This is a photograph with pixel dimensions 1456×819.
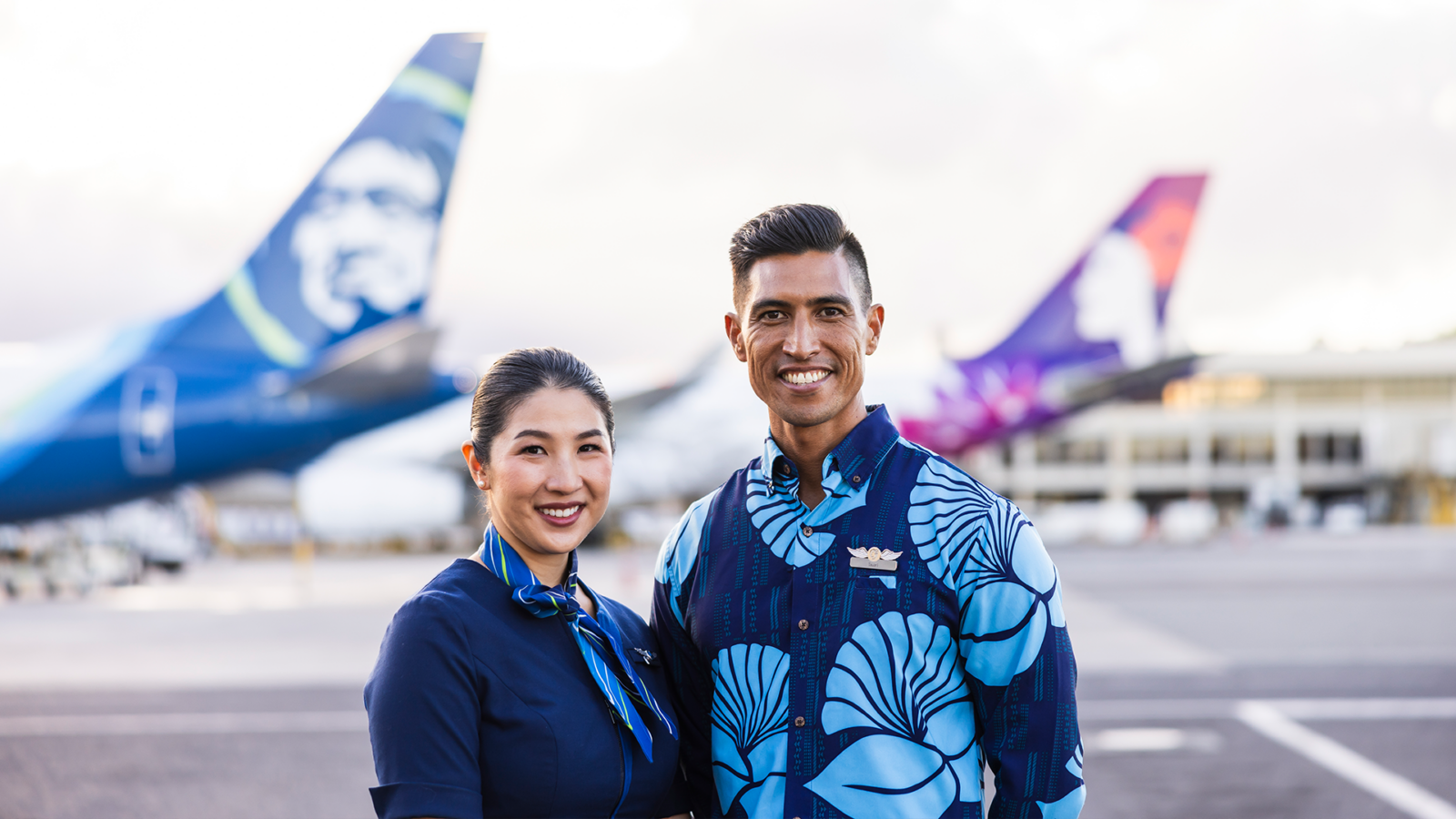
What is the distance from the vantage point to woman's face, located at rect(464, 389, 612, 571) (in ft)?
6.05

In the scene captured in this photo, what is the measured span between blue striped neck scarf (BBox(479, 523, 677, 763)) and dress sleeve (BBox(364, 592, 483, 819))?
0.17 meters

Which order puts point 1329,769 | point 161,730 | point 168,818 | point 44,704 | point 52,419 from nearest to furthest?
A: 1. point 168,818
2. point 1329,769
3. point 161,730
4. point 44,704
5. point 52,419

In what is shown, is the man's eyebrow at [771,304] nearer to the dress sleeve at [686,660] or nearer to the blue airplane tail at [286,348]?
the dress sleeve at [686,660]

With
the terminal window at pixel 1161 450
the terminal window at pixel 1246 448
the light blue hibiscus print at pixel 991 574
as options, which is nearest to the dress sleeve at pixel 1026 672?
the light blue hibiscus print at pixel 991 574

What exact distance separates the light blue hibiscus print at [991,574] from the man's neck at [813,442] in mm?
201

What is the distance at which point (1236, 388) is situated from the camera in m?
57.0

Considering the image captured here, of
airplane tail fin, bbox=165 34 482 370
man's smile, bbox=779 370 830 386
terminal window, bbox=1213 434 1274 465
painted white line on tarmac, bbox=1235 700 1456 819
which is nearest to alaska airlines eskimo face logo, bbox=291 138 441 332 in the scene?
airplane tail fin, bbox=165 34 482 370

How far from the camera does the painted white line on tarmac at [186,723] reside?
690cm

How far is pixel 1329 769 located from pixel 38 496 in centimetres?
1485

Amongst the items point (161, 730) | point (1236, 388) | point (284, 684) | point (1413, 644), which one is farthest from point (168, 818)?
point (1236, 388)

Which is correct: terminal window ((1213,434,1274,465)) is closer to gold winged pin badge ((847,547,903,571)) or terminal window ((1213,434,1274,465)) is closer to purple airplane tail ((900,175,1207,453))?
purple airplane tail ((900,175,1207,453))

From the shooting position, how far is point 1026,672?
5.88 feet

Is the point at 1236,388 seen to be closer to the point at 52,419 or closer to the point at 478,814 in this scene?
the point at 52,419

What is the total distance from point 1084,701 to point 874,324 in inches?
256
